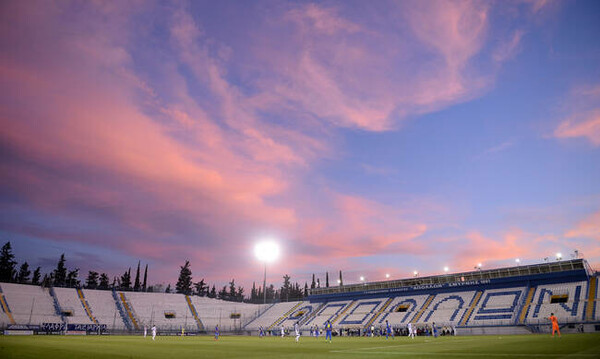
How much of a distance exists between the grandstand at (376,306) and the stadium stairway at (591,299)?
105 millimetres

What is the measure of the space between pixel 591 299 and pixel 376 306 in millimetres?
31779

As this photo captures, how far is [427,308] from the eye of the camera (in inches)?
2327

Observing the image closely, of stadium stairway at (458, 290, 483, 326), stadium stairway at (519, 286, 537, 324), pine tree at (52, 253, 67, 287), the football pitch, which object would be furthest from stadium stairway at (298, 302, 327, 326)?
pine tree at (52, 253, 67, 287)

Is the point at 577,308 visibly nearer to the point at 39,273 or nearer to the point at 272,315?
the point at 272,315

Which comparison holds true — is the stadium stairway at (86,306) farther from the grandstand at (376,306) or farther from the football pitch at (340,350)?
the football pitch at (340,350)

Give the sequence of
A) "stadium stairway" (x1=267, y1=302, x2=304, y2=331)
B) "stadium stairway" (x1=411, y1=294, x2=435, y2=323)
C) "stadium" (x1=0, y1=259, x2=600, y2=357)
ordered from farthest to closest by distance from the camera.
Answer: "stadium stairway" (x1=267, y1=302, x2=304, y2=331) → "stadium stairway" (x1=411, y1=294, x2=435, y2=323) → "stadium" (x1=0, y1=259, x2=600, y2=357)

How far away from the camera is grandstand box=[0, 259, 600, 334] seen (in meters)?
48.4

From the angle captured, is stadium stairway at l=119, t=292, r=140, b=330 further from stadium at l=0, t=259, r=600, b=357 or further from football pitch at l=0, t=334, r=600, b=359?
football pitch at l=0, t=334, r=600, b=359

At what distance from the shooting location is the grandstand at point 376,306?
4840 cm

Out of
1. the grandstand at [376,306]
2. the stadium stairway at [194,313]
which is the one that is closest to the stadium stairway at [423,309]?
the grandstand at [376,306]

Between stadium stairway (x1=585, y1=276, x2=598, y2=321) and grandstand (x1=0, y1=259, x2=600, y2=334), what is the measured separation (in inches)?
4.1

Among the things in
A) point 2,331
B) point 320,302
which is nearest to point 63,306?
point 2,331

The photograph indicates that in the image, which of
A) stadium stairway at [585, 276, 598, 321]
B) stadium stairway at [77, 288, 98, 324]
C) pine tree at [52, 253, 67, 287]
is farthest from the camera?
pine tree at [52, 253, 67, 287]

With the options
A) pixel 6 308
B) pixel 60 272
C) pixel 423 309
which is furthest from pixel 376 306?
pixel 60 272
